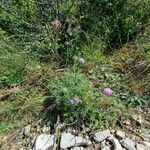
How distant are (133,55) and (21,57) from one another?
1.14m

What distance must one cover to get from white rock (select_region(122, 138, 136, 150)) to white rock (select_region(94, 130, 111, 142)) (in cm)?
14

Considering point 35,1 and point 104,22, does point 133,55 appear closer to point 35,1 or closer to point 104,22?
point 104,22

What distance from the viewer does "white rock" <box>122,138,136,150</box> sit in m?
2.86

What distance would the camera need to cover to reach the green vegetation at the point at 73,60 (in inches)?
123

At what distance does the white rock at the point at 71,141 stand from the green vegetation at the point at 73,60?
0.14m

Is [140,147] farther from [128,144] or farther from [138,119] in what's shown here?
[138,119]

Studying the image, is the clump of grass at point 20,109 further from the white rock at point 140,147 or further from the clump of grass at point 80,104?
the white rock at point 140,147

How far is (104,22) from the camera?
3.88m

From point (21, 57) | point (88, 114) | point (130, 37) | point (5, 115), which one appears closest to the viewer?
point (88, 114)

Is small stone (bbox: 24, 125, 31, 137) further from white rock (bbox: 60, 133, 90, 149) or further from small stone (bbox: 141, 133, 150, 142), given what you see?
small stone (bbox: 141, 133, 150, 142)

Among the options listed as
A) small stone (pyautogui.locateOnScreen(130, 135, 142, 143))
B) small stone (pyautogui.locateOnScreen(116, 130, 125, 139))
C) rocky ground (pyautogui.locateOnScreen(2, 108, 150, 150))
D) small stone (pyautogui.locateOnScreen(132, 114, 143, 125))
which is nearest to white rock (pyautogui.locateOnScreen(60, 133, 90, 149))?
rocky ground (pyautogui.locateOnScreen(2, 108, 150, 150))

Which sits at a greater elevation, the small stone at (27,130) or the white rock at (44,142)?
the small stone at (27,130)

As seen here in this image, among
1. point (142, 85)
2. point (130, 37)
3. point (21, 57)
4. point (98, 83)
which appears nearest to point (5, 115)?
point (21, 57)

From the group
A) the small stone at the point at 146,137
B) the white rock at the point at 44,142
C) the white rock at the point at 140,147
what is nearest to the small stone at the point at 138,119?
the small stone at the point at 146,137
